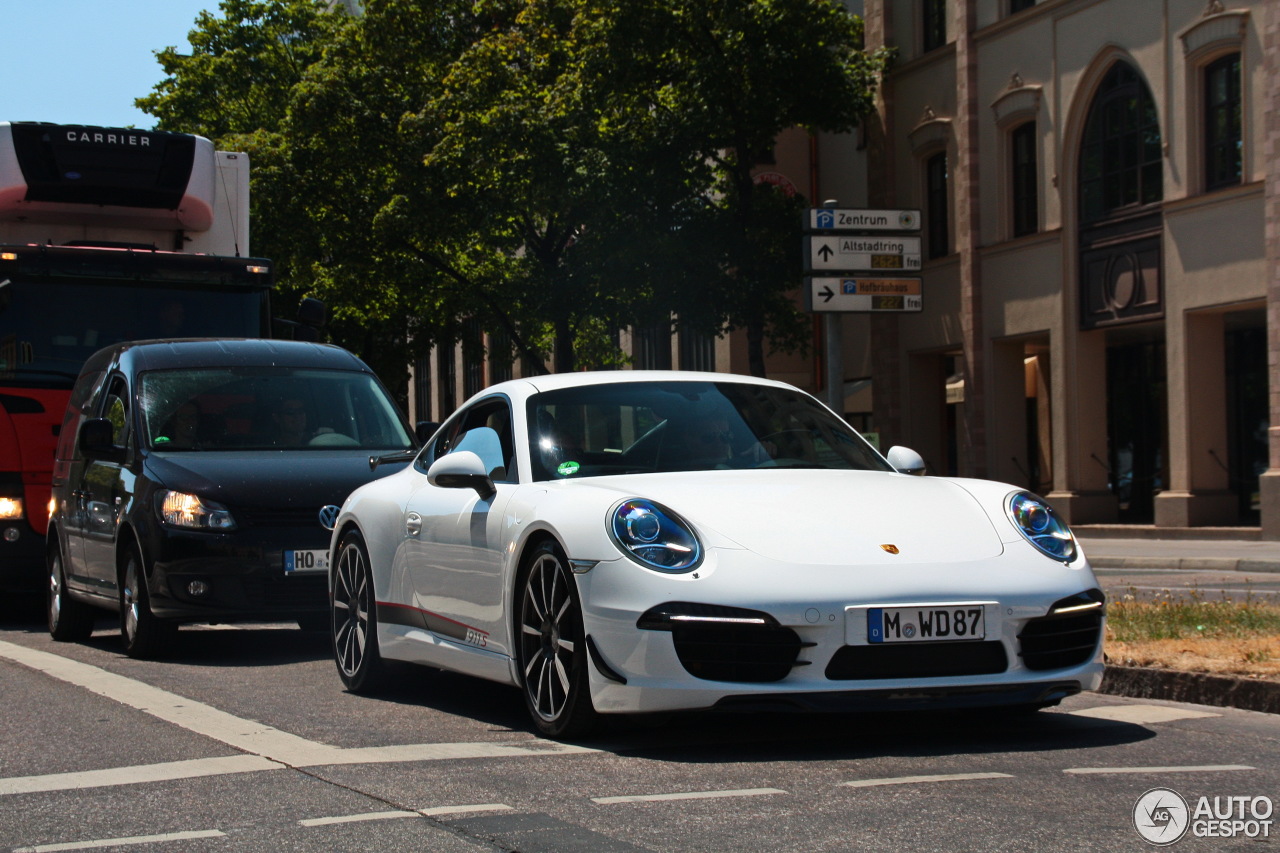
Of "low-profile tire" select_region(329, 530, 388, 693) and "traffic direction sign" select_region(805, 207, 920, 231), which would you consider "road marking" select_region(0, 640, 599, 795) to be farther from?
"traffic direction sign" select_region(805, 207, 920, 231)

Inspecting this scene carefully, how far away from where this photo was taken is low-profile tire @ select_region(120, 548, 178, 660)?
10.3 metres

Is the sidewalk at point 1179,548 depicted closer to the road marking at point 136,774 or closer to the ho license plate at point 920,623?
the ho license plate at point 920,623

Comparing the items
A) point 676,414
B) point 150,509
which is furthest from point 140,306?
point 676,414

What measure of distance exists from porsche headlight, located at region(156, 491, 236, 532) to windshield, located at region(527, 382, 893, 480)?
11.2ft

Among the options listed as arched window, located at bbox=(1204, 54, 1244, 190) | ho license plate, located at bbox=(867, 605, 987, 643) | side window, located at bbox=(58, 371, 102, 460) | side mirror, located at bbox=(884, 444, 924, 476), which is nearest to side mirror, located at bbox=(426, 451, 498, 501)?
side mirror, located at bbox=(884, 444, 924, 476)

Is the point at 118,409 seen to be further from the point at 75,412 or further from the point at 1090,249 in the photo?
the point at 1090,249

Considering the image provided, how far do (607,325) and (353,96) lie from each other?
8.06 m

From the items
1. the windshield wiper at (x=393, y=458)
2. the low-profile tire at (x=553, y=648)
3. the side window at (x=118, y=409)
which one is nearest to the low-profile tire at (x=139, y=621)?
the side window at (x=118, y=409)

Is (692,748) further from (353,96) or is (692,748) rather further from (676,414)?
(353,96)

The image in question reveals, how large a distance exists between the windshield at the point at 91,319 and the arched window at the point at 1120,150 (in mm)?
16116

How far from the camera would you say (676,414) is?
24.1ft

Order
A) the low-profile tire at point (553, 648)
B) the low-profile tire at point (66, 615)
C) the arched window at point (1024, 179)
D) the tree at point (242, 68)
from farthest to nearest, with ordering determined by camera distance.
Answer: the tree at point (242, 68)
the arched window at point (1024, 179)
the low-profile tire at point (66, 615)
the low-profile tire at point (553, 648)

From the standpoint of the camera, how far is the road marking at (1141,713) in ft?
23.2

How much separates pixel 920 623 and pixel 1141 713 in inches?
68.7
